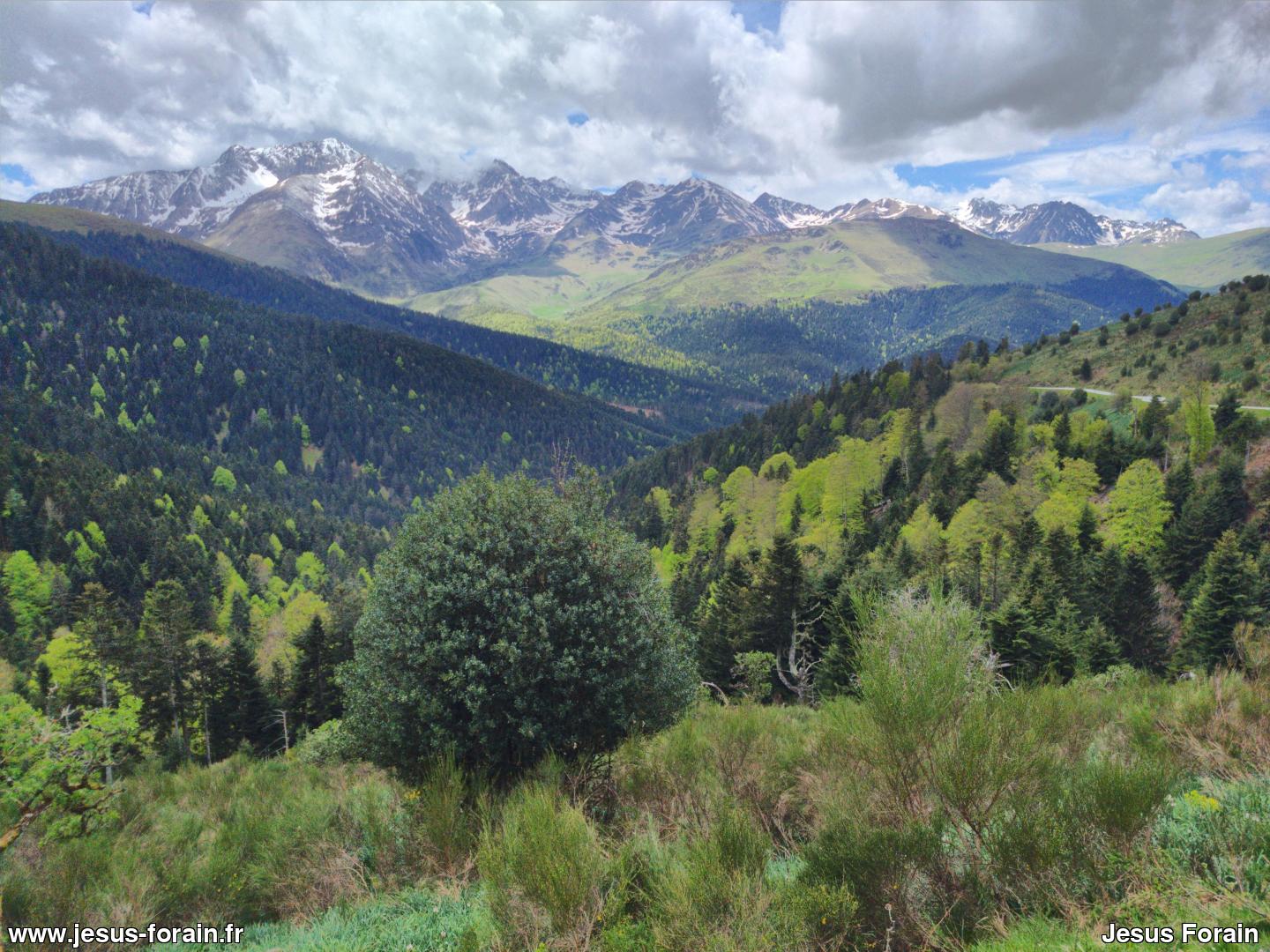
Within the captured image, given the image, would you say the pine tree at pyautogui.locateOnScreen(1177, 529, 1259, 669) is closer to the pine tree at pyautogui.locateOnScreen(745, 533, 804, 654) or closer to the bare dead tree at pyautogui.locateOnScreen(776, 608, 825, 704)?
the bare dead tree at pyautogui.locateOnScreen(776, 608, 825, 704)

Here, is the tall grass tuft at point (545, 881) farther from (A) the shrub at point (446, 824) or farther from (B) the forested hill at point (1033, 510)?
(B) the forested hill at point (1033, 510)

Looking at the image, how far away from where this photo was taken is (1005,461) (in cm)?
6906

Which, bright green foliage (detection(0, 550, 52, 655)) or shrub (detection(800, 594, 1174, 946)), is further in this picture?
bright green foliage (detection(0, 550, 52, 655))

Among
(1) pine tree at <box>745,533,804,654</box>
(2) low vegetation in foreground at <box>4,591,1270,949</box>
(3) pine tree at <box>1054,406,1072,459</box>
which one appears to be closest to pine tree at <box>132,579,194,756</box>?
(1) pine tree at <box>745,533,804,654</box>

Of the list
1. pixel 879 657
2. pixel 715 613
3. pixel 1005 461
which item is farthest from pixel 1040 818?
pixel 1005 461

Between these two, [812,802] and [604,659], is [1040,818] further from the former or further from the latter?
[604,659]

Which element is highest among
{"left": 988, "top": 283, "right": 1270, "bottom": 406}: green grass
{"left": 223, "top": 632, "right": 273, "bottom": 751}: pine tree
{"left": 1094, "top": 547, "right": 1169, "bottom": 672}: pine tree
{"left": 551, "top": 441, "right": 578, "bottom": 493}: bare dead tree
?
{"left": 988, "top": 283, "right": 1270, "bottom": 406}: green grass

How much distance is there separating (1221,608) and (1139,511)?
21.4m

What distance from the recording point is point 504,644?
12156 millimetres

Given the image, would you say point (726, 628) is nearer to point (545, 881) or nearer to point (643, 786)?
point (643, 786)

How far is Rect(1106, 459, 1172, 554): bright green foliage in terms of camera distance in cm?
4781

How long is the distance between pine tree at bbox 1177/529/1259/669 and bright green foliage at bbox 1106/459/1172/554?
574 inches

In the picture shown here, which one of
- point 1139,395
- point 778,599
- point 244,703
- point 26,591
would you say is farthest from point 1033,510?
point 26,591

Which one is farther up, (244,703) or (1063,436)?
(1063,436)
